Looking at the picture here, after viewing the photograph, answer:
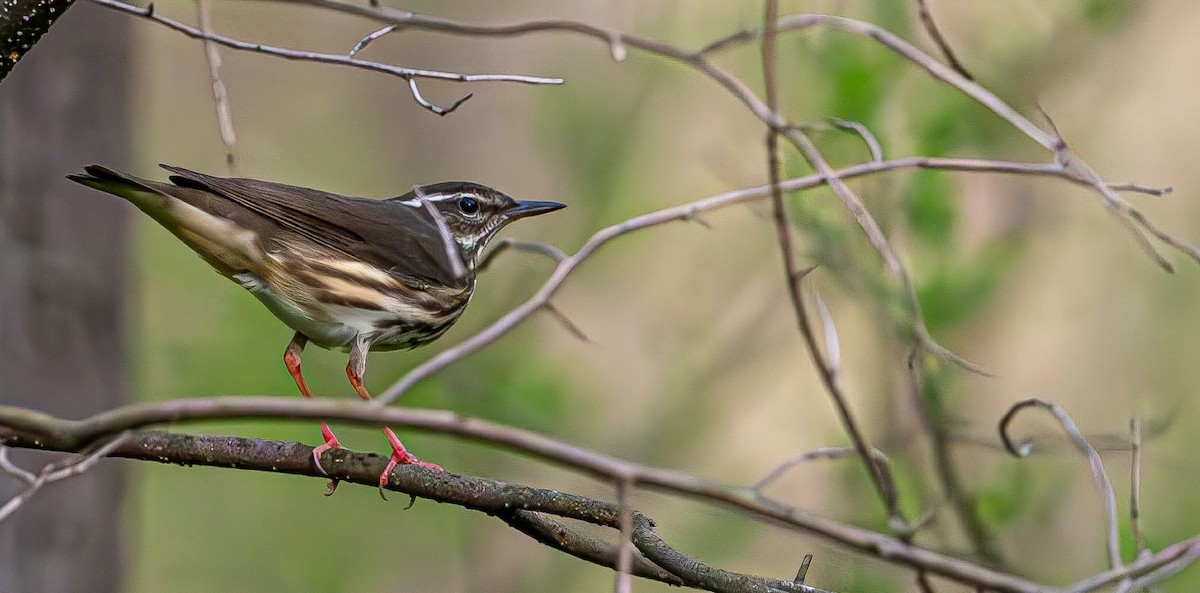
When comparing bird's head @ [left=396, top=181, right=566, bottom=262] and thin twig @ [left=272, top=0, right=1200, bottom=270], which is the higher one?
bird's head @ [left=396, top=181, right=566, bottom=262]

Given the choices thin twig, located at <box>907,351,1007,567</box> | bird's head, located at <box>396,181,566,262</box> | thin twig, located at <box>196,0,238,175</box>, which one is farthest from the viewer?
bird's head, located at <box>396,181,566,262</box>

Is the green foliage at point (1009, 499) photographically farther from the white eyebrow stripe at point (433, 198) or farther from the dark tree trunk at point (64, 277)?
the dark tree trunk at point (64, 277)

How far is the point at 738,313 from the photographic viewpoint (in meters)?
7.18

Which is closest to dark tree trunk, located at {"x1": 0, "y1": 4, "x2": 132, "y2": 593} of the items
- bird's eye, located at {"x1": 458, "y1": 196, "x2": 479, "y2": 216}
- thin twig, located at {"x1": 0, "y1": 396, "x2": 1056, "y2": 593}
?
bird's eye, located at {"x1": 458, "y1": 196, "x2": 479, "y2": 216}

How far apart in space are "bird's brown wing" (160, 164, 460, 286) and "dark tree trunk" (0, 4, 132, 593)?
183 centimetres

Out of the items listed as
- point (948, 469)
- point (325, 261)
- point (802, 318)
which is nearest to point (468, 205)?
point (325, 261)

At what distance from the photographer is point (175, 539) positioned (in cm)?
947

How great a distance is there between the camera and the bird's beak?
15.5ft

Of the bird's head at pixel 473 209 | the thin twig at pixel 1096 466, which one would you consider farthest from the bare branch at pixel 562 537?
the bird's head at pixel 473 209

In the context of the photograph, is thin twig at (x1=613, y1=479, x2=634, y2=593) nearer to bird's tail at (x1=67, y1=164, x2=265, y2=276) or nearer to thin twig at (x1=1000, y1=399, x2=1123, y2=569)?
thin twig at (x1=1000, y1=399, x2=1123, y2=569)

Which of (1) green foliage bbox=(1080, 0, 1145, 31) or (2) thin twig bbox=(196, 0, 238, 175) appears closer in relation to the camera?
(2) thin twig bbox=(196, 0, 238, 175)

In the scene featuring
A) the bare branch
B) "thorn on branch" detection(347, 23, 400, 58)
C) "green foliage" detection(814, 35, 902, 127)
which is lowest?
the bare branch

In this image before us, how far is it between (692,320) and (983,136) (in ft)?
7.31

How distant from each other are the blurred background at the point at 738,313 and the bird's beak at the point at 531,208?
38cm
